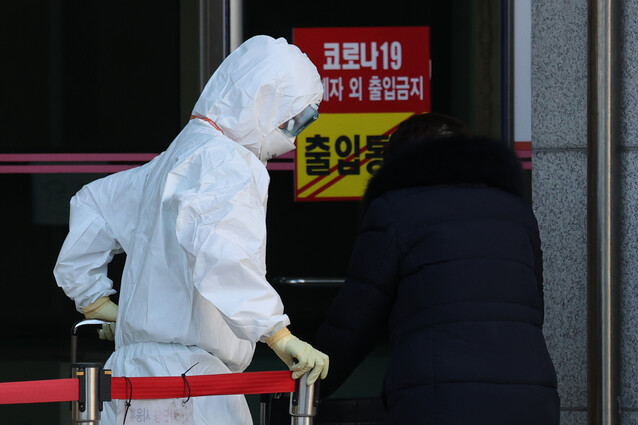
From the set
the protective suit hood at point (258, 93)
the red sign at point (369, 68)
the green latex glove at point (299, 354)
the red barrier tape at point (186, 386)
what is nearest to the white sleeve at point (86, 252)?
the protective suit hood at point (258, 93)

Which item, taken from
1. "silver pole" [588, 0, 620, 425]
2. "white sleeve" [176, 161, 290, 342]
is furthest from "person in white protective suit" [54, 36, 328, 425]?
"silver pole" [588, 0, 620, 425]

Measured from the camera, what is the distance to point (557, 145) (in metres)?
4.98

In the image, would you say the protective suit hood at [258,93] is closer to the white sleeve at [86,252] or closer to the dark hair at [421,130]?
the dark hair at [421,130]

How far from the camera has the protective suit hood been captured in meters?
3.20

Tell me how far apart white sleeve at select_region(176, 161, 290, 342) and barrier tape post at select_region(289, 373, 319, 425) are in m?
0.22

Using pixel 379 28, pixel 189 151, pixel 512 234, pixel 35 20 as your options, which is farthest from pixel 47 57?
pixel 512 234

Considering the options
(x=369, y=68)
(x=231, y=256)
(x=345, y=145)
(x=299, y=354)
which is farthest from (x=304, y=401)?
(x=369, y=68)

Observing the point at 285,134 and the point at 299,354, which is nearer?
the point at 299,354

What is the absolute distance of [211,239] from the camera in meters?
2.83

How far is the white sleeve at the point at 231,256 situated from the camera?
282 centimetres

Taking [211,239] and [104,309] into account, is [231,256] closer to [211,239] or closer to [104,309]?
[211,239]

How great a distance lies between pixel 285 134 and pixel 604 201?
2116mm

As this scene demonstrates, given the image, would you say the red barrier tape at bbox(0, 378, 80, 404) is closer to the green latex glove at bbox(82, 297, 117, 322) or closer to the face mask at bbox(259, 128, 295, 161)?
the green latex glove at bbox(82, 297, 117, 322)

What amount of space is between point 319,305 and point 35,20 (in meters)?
1.92
